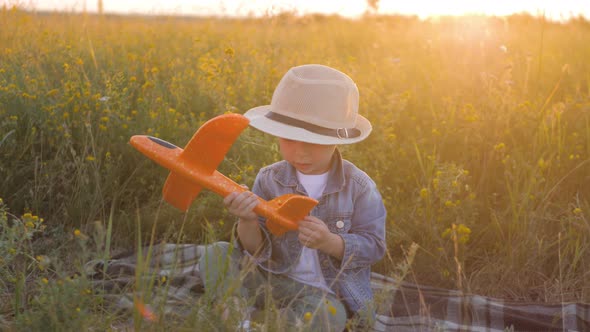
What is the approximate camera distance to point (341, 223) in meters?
2.46

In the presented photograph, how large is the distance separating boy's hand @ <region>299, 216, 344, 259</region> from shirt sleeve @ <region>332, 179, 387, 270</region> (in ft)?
0.18

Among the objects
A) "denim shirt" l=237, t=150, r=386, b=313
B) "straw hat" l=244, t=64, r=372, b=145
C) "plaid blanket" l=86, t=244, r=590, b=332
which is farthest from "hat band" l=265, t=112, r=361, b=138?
"plaid blanket" l=86, t=244, r=590, b=332

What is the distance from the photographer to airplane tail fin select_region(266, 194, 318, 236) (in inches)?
84.5

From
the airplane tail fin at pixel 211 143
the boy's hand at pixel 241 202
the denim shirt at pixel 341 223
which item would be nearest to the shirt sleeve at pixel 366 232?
the denim shirt at pixel 341 223

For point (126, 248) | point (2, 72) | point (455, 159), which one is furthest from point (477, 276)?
point (2, 72)

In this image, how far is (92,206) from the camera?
3057 millimetres

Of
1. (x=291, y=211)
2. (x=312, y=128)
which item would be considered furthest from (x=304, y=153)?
(x=291, y=211)

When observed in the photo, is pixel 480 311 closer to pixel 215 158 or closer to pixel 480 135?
pixel 480 135

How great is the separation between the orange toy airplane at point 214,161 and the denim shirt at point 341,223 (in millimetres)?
240

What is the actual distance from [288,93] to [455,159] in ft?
5.17

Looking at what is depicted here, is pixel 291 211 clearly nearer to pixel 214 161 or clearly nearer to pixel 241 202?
pixel 241 202

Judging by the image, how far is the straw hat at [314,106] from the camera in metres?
2.27

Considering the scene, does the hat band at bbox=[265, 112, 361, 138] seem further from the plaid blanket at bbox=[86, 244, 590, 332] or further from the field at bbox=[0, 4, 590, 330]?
the plaid blanket at bbox=[86, 244, 590, 332]

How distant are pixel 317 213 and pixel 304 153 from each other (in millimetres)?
276
